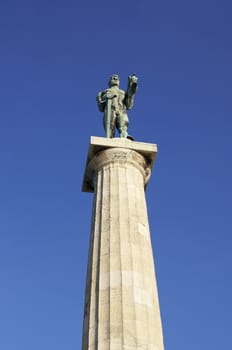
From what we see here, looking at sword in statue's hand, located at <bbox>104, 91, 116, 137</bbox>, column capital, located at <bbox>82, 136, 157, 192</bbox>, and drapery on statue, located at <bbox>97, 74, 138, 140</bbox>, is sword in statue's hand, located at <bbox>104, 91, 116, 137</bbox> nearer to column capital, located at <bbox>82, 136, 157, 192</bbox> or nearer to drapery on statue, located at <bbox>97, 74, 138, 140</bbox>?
drapery on statue, located at <bbox>97, 74, 138, 140</bbox>

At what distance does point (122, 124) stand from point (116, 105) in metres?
1.06

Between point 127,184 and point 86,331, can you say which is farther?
point 127,184

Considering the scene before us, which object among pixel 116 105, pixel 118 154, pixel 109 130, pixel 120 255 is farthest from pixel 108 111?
pixel 120 255

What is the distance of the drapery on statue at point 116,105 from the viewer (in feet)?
68.9

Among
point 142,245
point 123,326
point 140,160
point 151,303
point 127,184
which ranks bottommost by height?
point 123,326

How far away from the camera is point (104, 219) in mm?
17125

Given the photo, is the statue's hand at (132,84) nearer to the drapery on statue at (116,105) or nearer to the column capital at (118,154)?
the drapery on statue at (116,105)

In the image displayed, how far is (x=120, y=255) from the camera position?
15.8 metres

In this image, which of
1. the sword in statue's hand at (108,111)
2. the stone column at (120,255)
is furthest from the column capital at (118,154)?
the sword in statue's hand at (108,111)

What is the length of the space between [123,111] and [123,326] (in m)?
10.2

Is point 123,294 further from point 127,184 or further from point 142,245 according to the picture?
point 127,184

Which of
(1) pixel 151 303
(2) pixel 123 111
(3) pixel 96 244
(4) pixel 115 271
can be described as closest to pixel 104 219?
(3) pixel 96 244

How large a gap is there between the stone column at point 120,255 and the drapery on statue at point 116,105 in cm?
158

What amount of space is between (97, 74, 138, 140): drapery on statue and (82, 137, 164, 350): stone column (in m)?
1.58
